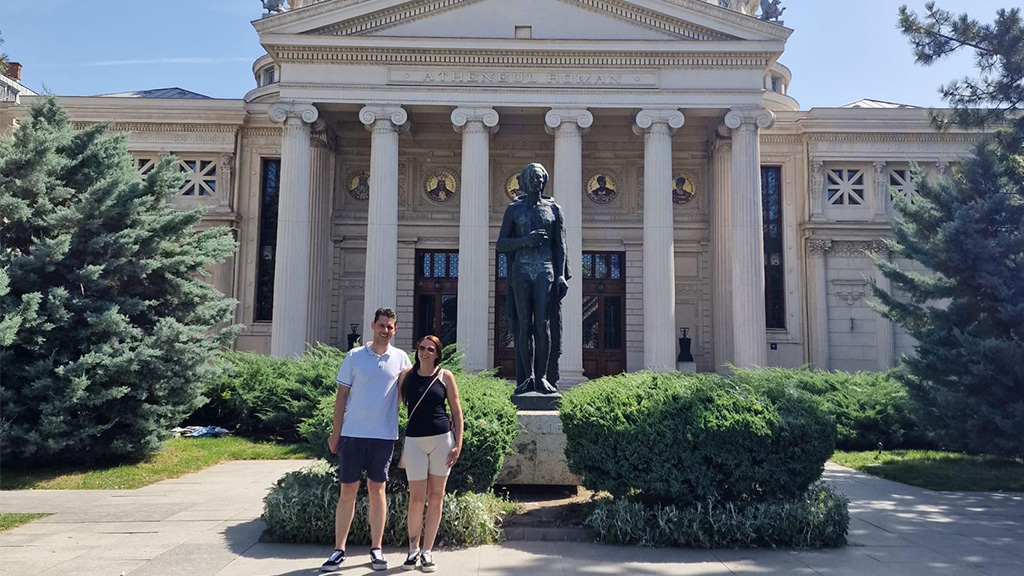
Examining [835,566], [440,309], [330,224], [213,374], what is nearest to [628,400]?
[835,566]

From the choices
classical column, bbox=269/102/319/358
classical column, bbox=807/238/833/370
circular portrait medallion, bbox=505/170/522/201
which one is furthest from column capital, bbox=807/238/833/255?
classical column, bbox=269/102/319/358

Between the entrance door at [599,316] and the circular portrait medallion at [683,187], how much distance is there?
343cm

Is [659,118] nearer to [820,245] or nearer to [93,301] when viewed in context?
[820,245]

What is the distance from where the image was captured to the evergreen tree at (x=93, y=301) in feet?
37.6

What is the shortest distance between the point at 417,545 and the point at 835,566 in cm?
371

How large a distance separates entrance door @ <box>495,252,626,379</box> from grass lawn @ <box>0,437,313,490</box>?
12424 millimetres

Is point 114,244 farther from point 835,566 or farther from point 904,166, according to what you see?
point 904,166

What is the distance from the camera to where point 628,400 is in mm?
7340

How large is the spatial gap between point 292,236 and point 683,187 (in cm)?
1586

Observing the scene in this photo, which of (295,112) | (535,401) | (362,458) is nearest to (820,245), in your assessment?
(295,112)

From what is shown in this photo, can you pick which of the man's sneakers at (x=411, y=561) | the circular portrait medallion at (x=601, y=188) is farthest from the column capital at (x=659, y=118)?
the man's sneakers at (x=411, y=561)

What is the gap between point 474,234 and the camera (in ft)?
77.5

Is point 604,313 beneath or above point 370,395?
above

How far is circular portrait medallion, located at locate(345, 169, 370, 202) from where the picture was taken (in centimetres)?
2872
